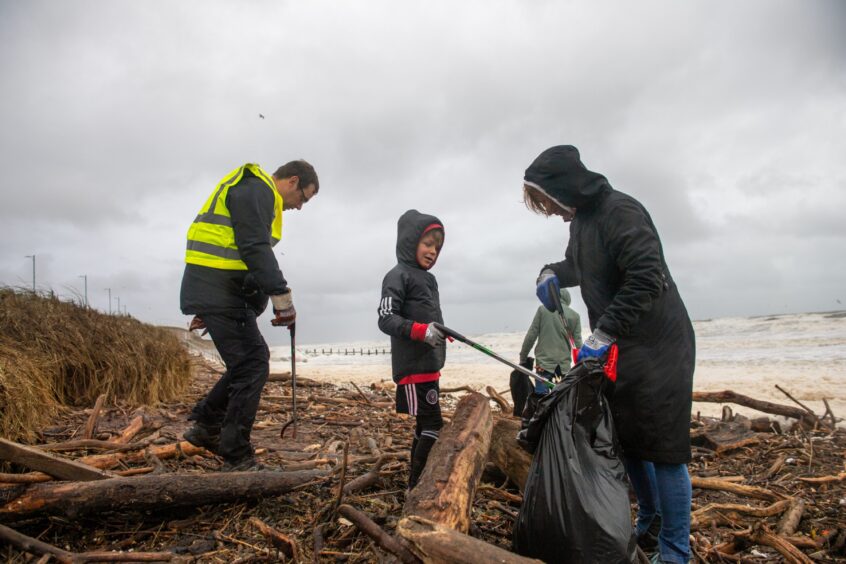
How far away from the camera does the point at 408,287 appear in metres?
3.67

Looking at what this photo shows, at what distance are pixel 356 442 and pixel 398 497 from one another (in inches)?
68.4

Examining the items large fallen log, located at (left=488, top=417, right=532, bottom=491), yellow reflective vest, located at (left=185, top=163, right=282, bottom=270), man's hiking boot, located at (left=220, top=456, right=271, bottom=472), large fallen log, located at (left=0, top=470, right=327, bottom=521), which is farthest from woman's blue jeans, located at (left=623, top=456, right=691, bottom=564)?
yellow reflective vest, located at (left=185, top=163, right=282, bottom=270)

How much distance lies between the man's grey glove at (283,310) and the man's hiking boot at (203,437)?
965 mm

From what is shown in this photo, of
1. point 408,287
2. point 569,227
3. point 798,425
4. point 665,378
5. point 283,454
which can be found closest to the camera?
point 665,378

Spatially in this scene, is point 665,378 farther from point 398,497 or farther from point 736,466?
point 736,466

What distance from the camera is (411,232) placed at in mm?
3686

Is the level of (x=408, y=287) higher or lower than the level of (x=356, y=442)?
higher

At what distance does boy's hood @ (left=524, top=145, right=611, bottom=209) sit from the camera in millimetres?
2665

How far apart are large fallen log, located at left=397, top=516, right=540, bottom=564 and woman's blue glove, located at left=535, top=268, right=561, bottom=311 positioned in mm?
1810

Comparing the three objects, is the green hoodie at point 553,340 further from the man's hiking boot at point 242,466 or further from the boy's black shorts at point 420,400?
the man's hiking boot at point 242,466

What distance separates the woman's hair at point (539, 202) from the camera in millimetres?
2816

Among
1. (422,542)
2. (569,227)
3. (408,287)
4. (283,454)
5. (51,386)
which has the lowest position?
(283,454)

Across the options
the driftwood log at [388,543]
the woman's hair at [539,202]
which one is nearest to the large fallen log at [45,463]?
the driftwood log at [388,543]

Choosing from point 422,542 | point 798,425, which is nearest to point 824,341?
point 798,425
